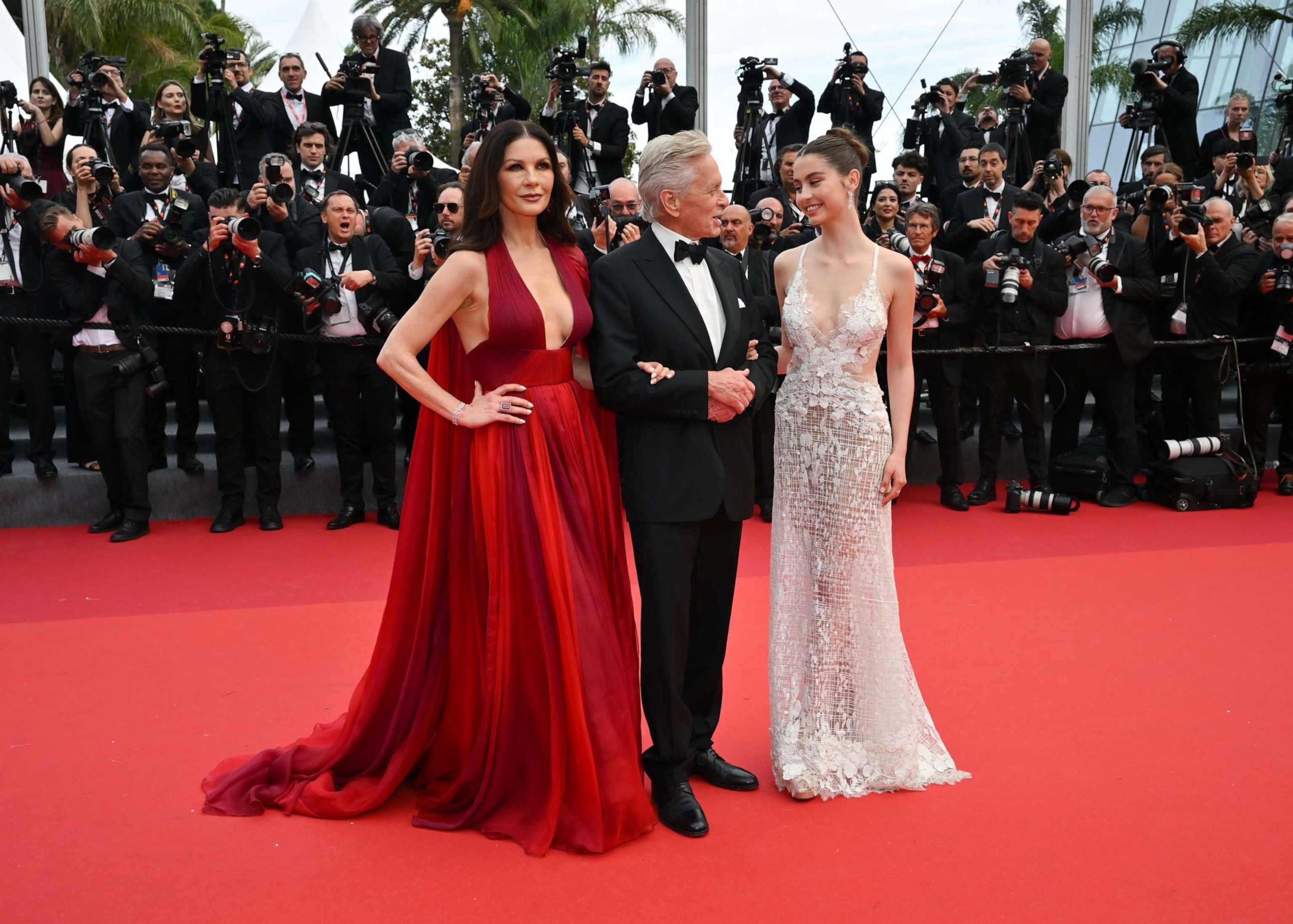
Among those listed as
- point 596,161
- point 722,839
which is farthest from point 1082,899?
point 596,161

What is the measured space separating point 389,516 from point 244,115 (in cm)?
388

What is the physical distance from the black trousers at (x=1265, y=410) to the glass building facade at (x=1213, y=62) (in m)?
7.56

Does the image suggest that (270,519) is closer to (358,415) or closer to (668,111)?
(358,415)

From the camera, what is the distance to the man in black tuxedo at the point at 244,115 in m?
8.94

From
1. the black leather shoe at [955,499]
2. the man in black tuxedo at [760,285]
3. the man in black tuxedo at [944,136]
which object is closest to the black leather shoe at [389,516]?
the man in black tuxedo at [760,285]

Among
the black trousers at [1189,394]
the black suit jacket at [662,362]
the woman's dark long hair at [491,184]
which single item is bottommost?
the black trousers at [1189,394]

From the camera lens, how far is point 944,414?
7504mm

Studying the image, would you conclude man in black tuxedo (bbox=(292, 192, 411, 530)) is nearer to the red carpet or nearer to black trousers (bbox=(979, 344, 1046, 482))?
the red carpet

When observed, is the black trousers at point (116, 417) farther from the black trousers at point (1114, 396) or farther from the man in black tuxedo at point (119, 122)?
the black trousers at point (1114, 396)

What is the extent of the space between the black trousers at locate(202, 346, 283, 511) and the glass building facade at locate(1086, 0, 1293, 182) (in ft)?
38.6

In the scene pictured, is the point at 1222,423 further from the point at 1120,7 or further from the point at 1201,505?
the point at 1120,7

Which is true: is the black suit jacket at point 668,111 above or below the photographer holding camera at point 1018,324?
above

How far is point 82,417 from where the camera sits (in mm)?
7211

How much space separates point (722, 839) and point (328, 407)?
466 centimetres
